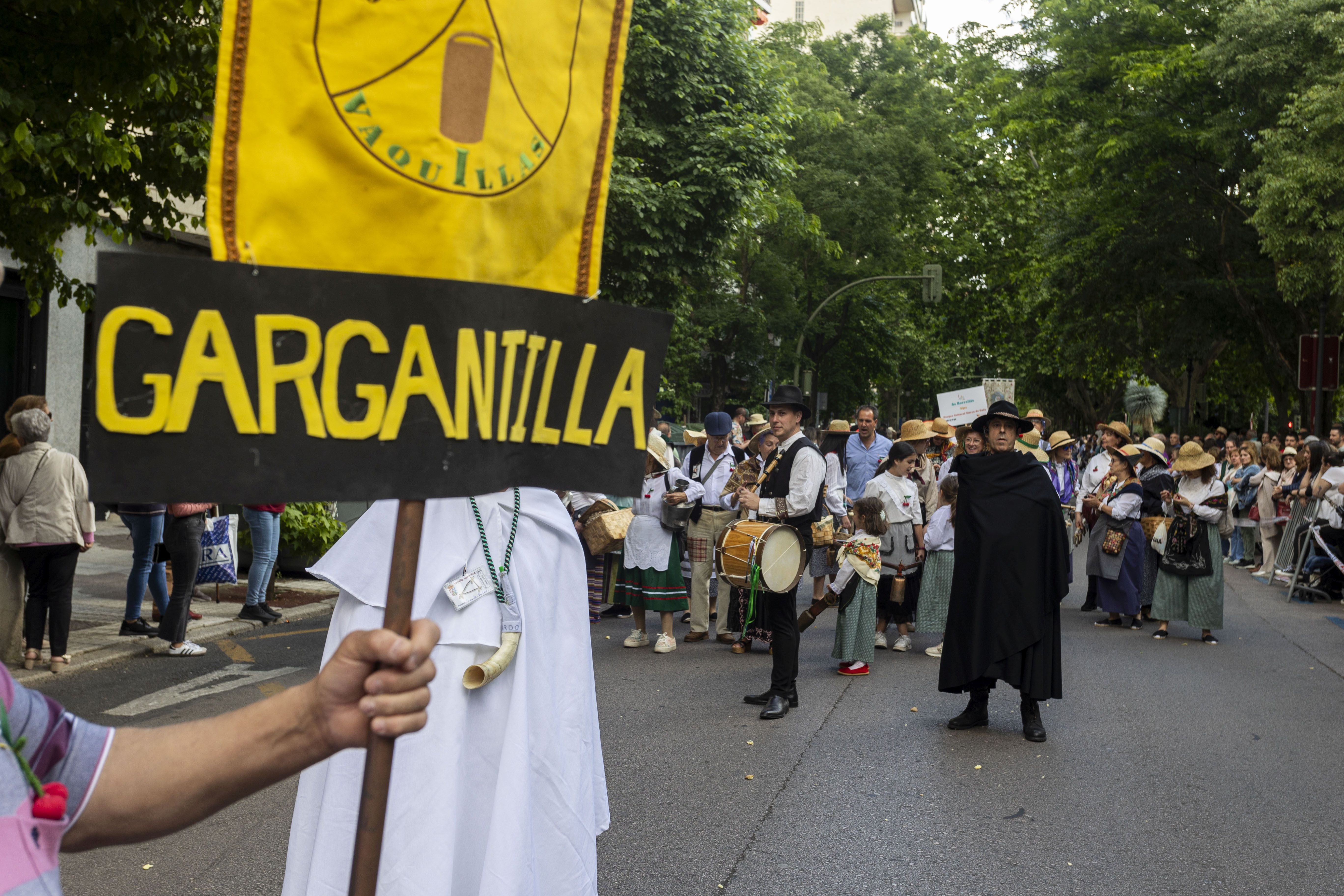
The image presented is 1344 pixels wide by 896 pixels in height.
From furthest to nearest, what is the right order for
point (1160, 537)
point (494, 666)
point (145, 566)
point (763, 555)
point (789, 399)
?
1. point (1160, 537)
2. point (145, 566)
3. point (789, 399)
4. point (763, 555)
5. point (494, 666)

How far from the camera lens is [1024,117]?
27750 millimetres

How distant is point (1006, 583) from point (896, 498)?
9.87 feet

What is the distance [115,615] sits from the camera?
10320 millimetres

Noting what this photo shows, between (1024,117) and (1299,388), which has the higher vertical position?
(1024,117)

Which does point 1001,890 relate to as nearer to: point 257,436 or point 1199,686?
point 257,436

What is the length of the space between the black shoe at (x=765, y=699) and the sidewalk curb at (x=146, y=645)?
266cm

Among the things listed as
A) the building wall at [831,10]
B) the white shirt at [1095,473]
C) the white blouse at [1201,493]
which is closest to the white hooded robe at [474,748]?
the white blouse at [1201,493]

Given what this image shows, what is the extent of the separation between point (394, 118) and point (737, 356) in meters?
27.8

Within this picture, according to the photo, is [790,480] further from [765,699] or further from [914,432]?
[914,432]

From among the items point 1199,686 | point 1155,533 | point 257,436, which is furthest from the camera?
point 1155,533

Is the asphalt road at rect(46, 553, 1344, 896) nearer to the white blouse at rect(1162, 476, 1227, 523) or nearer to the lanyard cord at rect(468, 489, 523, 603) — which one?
the lanyard cord at rect(468, 489, 523, 603)

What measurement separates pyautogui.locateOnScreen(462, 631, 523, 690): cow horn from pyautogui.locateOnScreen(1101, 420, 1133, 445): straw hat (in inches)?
387

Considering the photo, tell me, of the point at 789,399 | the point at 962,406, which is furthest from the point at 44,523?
the point at 962,406

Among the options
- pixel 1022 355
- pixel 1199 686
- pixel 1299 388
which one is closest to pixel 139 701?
pixel 1199 686
